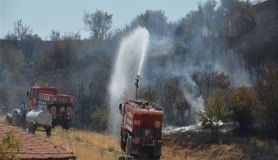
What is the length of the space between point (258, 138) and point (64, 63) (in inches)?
2008

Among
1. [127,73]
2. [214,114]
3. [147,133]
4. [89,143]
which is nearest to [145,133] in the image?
[147,133]

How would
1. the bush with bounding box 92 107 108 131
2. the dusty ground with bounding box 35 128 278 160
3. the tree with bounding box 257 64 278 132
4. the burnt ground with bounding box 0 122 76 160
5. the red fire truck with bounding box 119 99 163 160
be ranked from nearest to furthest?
1. the burnt ground with bounding box 0 122 76 160
2. the red fire truck with bounding box 119 99 163 160
3. the dusty ground with bounding box 35 128 278 160
4. the tree with bounding box 257 64 278 132
5. the bush with bounding box 92 107 108 131

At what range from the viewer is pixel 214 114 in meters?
36.4

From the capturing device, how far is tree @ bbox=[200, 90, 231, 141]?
119ft

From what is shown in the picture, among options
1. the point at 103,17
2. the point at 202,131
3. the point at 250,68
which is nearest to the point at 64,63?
the point at 103,17

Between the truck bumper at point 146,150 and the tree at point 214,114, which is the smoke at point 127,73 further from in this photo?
the truck bumper at point 146,150

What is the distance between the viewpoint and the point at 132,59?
57844 millimetres

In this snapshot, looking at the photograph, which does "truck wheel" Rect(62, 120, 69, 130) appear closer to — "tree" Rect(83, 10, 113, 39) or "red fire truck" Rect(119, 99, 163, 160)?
"red fire truck" Rect(119, 99, 163, 160)

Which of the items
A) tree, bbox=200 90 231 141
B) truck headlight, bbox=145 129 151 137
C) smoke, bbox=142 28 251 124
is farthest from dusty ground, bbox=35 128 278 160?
smoke, bbox=142 28 251 124

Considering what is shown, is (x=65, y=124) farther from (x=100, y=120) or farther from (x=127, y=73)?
(x=127, y=73)

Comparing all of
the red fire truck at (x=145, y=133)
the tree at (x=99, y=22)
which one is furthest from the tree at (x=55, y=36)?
the red fire truck at (x=145, y=133)

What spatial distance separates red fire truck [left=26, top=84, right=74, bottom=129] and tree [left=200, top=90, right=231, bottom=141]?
9807mm

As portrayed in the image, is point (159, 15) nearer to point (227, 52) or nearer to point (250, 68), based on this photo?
point (227, 52)

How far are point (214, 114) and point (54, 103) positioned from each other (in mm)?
11413
